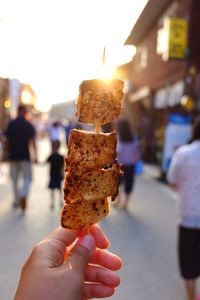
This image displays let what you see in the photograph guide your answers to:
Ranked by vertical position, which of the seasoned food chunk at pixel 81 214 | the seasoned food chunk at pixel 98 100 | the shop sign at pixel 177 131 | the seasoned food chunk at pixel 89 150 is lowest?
the shop sign at pixel 177 131

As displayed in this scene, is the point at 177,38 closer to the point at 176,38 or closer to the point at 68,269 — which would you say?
the point at 176,38

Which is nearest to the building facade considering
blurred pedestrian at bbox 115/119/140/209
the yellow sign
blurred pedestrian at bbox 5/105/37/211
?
the yellow sign

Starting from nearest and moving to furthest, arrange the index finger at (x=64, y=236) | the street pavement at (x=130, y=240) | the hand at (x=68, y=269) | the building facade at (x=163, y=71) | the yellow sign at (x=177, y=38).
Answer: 1. the hand at (x=68, y=269)
2. the index finger at (x=64, y=236)
3. the street pavement at (x=130, y=240)
4. the yellow sign at (x=177, y=38)
5. the building facade at (x=163, y=71)

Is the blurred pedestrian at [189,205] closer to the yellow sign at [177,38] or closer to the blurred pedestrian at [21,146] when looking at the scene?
the blurred pedestrian at [21,146]

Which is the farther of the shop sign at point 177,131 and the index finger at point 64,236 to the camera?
the shop sign at point 177,131

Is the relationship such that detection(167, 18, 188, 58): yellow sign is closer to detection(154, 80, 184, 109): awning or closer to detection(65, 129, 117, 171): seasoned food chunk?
detection(154, 80, 184, 109): awning

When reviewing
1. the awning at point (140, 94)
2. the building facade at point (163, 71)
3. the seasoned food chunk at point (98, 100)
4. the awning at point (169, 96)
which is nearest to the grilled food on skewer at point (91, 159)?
the seasoned food chunk at point (98, 100)
